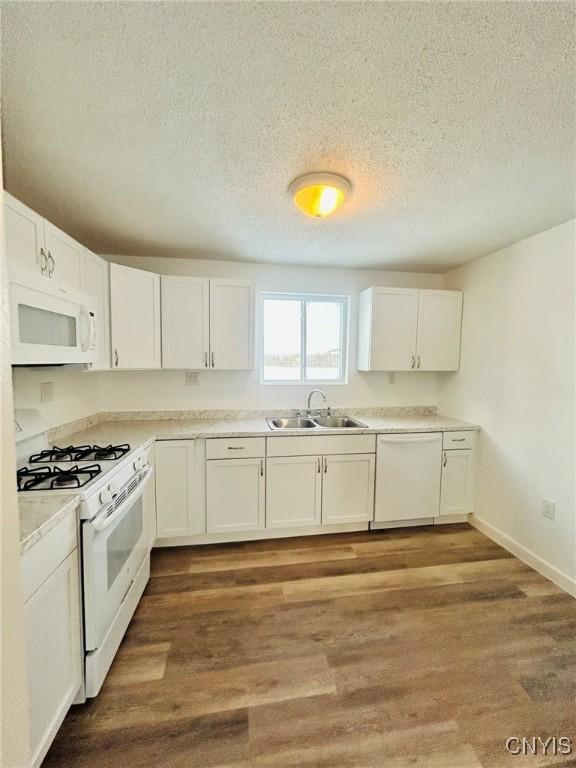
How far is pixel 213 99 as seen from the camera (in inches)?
44.2

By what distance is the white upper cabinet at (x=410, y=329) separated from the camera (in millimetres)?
2969

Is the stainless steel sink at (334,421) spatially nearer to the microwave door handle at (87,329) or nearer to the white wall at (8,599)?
the microwave door handle at (87,329)

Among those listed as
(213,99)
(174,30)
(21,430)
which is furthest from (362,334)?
(21,430)

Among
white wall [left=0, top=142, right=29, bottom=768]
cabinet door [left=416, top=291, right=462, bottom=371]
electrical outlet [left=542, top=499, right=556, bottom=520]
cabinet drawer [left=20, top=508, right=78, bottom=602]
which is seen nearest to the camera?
white wall [left=0, top=142, right=29, bottom=768]

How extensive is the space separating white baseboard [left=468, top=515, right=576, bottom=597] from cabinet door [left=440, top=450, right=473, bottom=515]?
186 mm

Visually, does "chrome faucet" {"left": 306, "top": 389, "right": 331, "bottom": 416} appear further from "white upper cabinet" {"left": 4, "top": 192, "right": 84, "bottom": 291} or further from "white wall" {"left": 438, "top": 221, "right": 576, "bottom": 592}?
"white upper cabinet" {"left": 4, "top": 192, "right": 84, "bottom": 291}

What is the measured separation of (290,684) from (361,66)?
2.42 meters

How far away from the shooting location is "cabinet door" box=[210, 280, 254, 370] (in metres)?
2.72

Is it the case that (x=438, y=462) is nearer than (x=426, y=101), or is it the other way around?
(x=426, y=101)

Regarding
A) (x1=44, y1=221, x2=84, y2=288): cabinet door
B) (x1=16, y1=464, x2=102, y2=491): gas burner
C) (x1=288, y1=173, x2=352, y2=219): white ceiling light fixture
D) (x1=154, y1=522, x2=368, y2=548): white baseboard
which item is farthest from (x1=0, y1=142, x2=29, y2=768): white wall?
(x1=154, y1=522, x2=368, y2=548): white baseboard

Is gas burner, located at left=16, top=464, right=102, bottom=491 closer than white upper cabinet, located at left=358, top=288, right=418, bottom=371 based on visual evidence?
Yes

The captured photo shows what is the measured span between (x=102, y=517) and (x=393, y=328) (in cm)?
266

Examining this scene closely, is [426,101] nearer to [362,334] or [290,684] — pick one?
[362,334]

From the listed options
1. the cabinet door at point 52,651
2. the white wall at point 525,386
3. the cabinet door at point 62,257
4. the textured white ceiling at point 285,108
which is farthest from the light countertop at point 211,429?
the textured white ceiling at point 285,108
